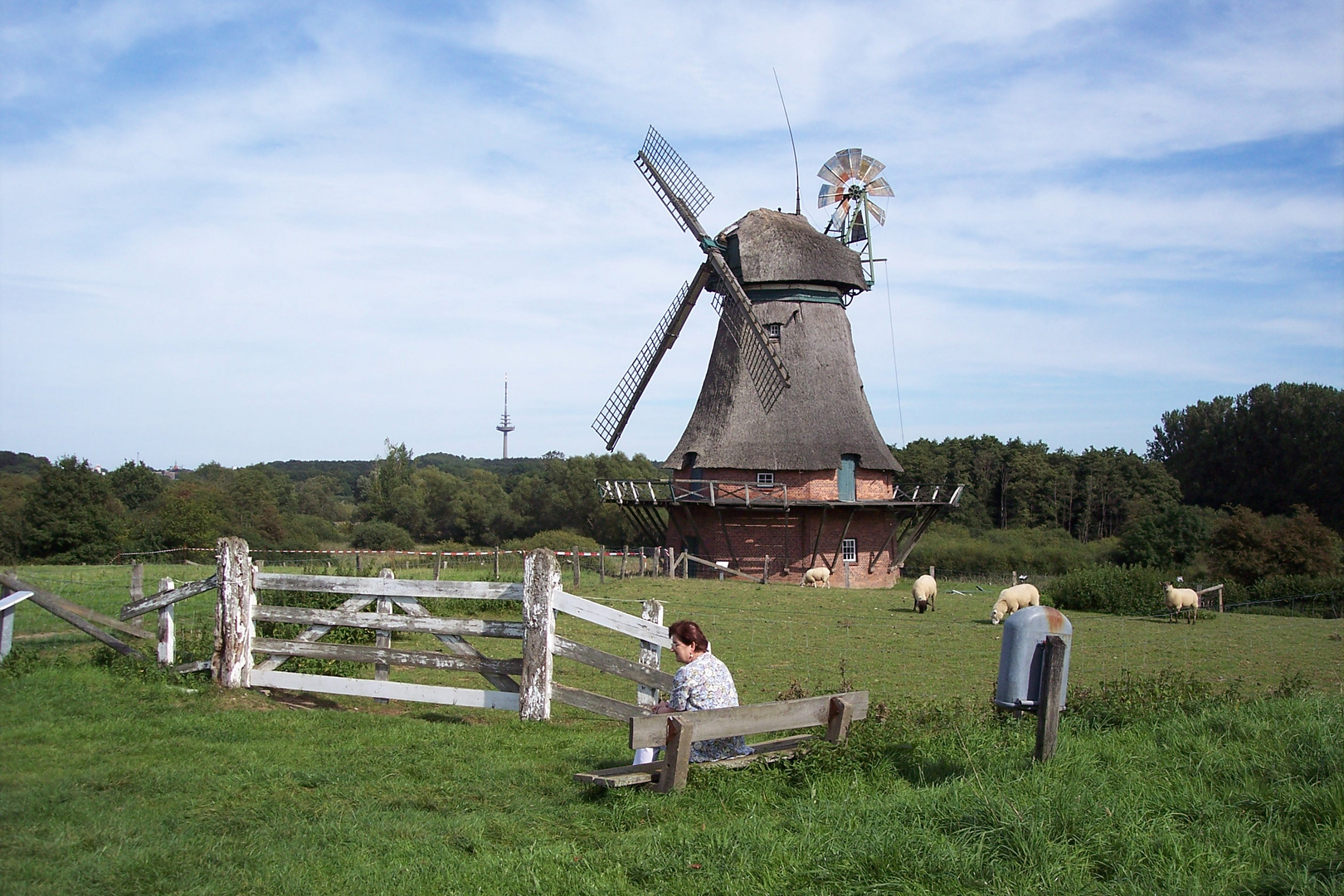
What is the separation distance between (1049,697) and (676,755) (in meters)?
2.42

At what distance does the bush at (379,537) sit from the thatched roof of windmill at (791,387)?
38.5 metres

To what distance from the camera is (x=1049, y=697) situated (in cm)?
661

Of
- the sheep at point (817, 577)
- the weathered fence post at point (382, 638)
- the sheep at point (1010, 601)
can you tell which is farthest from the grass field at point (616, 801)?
the sheep at point (817, 577)

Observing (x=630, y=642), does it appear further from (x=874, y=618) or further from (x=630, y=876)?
(x=630, y=876)

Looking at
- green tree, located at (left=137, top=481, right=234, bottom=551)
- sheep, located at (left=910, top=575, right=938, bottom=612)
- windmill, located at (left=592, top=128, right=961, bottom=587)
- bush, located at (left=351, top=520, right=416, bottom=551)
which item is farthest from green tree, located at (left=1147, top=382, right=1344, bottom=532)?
green tree, located at (left=137, top=481, right=234, bottom=551)

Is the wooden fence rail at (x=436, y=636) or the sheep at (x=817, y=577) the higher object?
A: the wooden fence rail at (x=436, y=636)

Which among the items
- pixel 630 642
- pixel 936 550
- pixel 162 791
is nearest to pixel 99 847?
pixel 162 791

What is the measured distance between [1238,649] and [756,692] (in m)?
9.48

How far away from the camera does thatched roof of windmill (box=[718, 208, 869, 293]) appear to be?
33.0 meters

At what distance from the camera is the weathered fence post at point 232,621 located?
1020 cm

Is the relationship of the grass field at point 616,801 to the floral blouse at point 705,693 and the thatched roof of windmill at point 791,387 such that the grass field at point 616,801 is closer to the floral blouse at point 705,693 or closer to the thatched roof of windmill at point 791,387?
the floral blouse at point 705,693

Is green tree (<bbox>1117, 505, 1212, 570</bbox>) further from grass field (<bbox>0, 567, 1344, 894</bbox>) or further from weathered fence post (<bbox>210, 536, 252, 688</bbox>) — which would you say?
weathered fence post (<bbox>210, 536, 252, 688</bbox>)

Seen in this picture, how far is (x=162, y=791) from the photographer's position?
6.50m

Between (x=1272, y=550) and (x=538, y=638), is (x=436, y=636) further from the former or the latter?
(x=1272, y=550)
